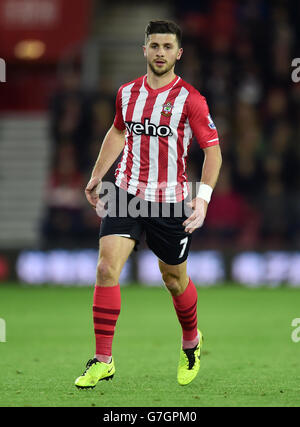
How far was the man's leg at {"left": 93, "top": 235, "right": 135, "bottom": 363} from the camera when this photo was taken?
5070 millimetres

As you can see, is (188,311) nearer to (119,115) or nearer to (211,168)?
(211,168)

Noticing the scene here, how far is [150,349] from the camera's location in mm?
6746

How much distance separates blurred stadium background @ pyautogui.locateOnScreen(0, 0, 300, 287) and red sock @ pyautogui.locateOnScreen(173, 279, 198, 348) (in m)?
5.69

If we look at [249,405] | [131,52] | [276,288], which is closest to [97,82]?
[131,52]

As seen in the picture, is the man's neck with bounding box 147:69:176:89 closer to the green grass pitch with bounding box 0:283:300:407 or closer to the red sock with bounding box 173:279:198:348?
the red sock with bounding box 173:279:198:348

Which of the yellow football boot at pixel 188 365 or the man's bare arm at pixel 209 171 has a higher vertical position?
the man's bare arm at pixel 209 171

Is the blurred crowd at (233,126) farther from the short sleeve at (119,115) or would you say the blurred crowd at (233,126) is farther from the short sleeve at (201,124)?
the short sleeve at (201,124)

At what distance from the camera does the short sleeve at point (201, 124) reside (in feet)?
16.9

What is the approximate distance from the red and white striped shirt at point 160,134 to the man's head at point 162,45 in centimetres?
14

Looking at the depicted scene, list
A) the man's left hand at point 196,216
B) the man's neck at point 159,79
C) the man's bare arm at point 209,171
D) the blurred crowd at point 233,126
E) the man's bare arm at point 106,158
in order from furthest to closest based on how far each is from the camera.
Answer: the blurred crowd at point 233,126 → the man's bare arm at point 106,158 → the man's neck at point 159,79 → the man's bare arm at point 209,171 → the man's left hand at point 196,216

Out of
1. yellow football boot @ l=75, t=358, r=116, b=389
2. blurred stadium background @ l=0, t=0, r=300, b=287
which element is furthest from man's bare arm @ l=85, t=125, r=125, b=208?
blurred stadium background @ l=0, t=0, r=300, b=287

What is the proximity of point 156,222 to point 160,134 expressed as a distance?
0.48 metres

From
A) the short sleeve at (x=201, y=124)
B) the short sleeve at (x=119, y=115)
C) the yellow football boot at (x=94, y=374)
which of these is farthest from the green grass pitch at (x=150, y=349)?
the short sleeve at (x=119, y=115)
